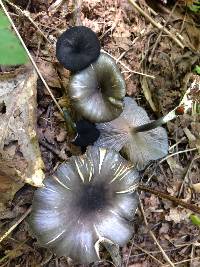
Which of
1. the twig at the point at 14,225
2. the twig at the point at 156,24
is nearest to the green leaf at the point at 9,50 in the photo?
the twig at the point at 14,225

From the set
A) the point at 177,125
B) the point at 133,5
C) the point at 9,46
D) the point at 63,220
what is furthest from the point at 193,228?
the point at 9,46

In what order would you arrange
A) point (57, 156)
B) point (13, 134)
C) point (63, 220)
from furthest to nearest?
point (57, 156) → point (13, 134) → point (63, 220)

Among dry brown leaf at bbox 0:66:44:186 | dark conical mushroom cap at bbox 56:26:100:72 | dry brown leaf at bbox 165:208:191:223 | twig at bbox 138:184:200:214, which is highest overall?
dark conical mushroom cap at bbox 56:26:100:72

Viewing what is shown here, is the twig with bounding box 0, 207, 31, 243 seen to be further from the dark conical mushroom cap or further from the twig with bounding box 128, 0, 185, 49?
the twig with bounding box 128, 0, 185, 49

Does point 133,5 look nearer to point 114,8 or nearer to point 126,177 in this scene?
point 114,8

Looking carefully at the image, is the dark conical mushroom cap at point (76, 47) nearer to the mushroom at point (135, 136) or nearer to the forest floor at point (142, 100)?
the forest floor at point (142, 100)

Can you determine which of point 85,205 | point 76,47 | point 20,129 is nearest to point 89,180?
point 85,205

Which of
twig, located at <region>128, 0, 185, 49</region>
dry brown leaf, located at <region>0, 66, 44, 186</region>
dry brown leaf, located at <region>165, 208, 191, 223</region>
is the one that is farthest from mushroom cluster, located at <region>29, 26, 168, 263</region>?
twig, located at <region>128, 0, 185, 49</region>
